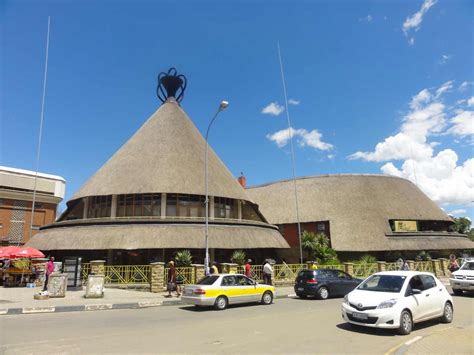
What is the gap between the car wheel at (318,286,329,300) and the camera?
18.8 meters

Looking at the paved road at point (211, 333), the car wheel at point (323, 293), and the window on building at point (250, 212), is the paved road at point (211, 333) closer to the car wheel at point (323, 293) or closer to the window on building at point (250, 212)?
the car wheel at point (323, 293)

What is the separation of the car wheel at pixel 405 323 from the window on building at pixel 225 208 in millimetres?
22106

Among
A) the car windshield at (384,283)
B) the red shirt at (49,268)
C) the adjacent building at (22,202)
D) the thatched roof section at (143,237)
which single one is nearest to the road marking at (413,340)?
the car windshield at (384,283)

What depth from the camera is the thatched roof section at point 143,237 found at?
24.6 meters

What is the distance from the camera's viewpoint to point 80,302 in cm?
1669

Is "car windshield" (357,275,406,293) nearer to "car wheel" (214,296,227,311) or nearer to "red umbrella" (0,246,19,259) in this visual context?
"car wheel" (214,296,227,311)

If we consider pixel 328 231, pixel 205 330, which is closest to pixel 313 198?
pixel 328 231

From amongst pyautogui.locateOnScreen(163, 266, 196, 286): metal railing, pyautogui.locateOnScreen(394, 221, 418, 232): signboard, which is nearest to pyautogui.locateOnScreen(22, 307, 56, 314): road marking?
pyautogui.locateOnScreen(163, 266, 196, 286): metal railing

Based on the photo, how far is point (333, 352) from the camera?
7.83 meters

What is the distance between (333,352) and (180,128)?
100 ft

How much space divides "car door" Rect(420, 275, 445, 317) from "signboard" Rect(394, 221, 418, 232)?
3126cm

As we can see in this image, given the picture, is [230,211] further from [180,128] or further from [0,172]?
[0,172]

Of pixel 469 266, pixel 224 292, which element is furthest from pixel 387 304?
pixel 469 266

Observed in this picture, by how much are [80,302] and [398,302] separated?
14118mm
